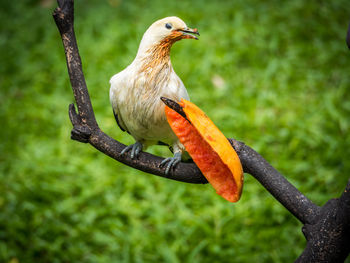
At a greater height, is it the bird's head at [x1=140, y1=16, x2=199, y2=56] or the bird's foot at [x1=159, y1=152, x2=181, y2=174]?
the bird's head at [x1=140, y1=16, x2=199, y2=56]

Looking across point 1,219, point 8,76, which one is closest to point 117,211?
point 1,219

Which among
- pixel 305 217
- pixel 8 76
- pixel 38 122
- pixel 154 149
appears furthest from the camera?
pixel 8 76

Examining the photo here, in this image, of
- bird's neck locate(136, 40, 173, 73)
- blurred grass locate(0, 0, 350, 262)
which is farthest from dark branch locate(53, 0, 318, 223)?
blurred grass locate(0, 0, 350, 262)

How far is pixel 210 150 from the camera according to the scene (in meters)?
1.39

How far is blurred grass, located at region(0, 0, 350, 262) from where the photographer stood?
305 centimetres

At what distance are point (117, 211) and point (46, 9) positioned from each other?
364cm

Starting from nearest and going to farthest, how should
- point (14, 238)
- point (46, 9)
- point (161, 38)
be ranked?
point (161, 38) → point (14, 238) → point (46, 9)

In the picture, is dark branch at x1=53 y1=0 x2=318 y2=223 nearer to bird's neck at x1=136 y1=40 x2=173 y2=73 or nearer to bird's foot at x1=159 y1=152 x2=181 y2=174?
bird's foot at x1=159 y1=152 x2=181 y2=174

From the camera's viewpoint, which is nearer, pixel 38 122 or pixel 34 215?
pixel 34 215

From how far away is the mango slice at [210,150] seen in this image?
128 centimetres

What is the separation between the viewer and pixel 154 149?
145 inches

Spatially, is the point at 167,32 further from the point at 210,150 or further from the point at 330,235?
the point at 330,235

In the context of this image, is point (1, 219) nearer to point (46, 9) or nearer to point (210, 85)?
point (210, 85)

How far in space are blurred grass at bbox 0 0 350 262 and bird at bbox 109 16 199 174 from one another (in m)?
1.58
